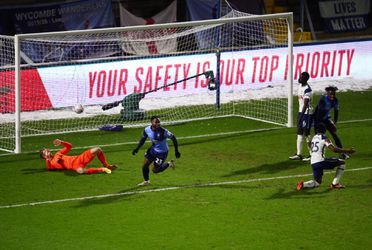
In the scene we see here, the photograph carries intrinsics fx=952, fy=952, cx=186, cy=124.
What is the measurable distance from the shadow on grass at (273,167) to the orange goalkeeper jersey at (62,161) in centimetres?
383

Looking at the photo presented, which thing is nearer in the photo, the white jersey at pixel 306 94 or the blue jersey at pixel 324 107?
the blue jersey at pixel 324 107

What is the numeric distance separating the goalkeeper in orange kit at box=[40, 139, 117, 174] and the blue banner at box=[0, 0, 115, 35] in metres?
12.9

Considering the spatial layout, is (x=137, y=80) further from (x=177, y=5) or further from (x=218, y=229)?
(x=218, y=229)

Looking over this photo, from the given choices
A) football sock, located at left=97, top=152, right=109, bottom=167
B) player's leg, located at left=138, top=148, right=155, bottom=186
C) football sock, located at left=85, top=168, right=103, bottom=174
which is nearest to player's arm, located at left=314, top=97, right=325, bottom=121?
player's leg, located at left=138, top=148, right=155, bottom=186

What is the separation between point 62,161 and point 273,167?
16.8 feet

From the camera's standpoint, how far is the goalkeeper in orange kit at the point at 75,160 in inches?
893

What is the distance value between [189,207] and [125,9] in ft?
64.2

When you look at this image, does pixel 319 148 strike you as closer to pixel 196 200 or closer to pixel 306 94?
pixel 196 200

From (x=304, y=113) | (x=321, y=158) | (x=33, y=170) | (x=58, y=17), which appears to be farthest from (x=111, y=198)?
(x=58, y=17)

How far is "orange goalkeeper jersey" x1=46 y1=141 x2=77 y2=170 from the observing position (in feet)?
75.6

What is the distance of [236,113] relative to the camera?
30438mm

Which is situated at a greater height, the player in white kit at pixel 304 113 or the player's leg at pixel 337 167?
the player in white kit at pixel 304 113

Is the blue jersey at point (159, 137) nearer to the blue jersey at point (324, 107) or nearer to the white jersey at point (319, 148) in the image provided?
the white jersey at point (319, 148)

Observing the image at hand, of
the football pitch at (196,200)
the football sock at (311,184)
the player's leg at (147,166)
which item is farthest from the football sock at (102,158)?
the football sock at (311,184)
